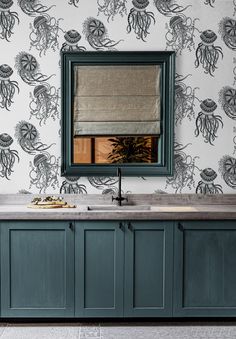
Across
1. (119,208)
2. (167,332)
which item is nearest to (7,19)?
(119,208)

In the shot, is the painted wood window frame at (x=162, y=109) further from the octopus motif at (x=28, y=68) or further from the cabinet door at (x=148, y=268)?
the cabinet door at (x=148, y=268)

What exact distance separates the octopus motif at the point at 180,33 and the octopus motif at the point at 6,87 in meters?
1.36

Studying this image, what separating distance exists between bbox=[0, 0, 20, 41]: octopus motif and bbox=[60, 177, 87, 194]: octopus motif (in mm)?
1309

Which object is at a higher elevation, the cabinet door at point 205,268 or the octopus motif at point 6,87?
the octopus motif at point 6,87

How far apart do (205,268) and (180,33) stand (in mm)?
1992

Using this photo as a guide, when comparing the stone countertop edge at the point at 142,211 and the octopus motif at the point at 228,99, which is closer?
the stone countertop edge at the point at 142,211

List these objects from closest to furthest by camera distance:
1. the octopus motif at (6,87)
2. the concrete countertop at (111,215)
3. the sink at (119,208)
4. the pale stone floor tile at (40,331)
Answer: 1. the pale stone floor tile at (40,331)
2. the concrete countertop at (111,215)
3. the sink at (119,208)
4. the octopus motif at (6,87)

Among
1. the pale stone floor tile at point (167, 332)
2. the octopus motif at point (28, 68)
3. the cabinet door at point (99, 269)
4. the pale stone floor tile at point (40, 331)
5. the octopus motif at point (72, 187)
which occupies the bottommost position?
the pale stone floor tile at point (40, 331)

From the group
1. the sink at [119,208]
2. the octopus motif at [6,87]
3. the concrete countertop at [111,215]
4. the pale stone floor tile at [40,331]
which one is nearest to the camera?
the pale stone floor tile at [40,331]

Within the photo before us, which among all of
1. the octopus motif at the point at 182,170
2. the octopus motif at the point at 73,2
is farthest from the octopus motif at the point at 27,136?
the octopus motif at the point at 182,170

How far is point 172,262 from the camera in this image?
14.4 ft

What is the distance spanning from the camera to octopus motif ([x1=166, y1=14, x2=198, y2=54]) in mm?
4914

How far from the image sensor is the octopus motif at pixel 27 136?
491 centimetres

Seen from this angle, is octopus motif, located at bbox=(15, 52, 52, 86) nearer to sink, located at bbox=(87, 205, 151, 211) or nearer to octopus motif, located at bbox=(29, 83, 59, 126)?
octopus motif, located at bbox=(29, 83, 59, 126)
